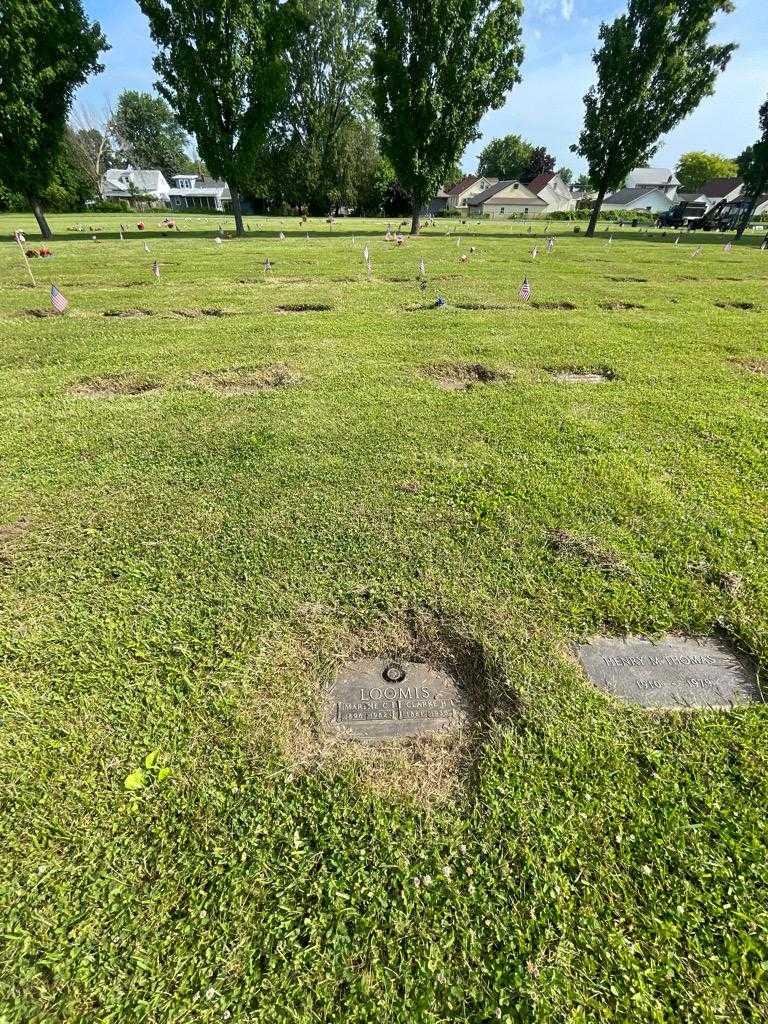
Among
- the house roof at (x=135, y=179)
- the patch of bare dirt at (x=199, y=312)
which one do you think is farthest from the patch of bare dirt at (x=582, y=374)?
the house roof at (x=135, y=179)

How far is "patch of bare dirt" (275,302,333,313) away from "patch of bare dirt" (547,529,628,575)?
7.27m

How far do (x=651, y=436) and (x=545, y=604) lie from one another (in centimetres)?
281

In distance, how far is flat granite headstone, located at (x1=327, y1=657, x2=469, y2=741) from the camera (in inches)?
81.5

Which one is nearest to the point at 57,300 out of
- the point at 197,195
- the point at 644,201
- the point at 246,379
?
the point at 246,379

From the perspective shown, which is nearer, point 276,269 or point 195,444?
point 195,444

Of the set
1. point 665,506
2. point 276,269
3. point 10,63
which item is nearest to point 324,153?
point 10,63

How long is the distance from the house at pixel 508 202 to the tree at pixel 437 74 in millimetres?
46289

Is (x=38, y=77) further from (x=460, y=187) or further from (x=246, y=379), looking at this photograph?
(x=460, y=187)

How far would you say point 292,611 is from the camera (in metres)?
2.59

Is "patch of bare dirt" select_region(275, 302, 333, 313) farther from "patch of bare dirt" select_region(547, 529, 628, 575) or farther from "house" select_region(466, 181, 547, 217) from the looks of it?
"house" select_region(466, 181, 547, 217)

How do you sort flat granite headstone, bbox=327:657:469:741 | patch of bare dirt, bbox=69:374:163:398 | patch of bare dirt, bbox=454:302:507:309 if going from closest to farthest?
flat granite headstone, bbox=327:657:469:741
patch of bare dirt, bbox=69:374:163:398
patch of bare dirt, bbox=454:302:507:309

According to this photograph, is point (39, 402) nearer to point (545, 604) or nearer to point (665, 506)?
point (545, 604)

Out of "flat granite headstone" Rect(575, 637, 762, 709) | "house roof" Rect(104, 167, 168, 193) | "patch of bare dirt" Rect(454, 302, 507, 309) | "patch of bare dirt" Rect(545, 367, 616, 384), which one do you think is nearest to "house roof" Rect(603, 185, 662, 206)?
"house roof" Rect(104, 167, 168, 193)

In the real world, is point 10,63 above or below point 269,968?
above
